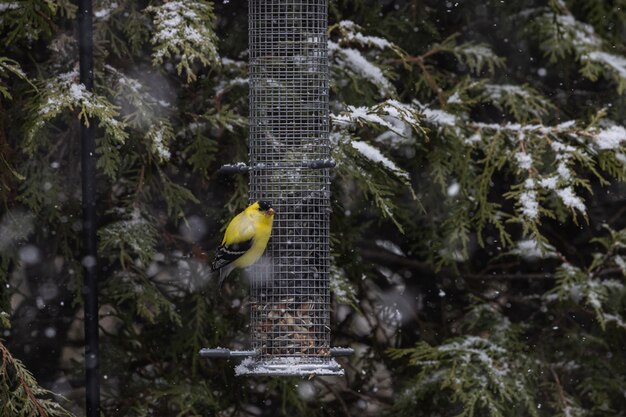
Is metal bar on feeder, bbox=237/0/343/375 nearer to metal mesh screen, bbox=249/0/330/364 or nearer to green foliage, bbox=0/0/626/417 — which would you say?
metal mesh screen, bbox=249/0/330/364

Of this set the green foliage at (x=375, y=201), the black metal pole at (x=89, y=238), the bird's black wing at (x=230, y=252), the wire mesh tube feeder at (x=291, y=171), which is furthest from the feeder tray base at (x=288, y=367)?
the green foliage at (x=375, y=201)

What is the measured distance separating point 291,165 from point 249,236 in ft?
1.29

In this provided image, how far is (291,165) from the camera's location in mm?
4109

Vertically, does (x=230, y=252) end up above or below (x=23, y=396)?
above

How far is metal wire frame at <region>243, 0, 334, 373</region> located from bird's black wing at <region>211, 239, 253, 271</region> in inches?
8.0

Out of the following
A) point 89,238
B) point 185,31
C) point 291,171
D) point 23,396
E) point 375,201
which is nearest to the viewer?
point 89,238

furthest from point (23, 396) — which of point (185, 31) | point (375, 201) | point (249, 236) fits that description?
point (375, 201)

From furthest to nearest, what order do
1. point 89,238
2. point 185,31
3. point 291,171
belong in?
point 291,171 < point 185,31 < point 89,238

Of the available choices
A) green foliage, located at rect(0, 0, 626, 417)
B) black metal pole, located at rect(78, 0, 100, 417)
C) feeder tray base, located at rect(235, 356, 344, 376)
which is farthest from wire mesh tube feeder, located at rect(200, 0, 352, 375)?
black metal pole, located at rect(78, 0, 100, 417)

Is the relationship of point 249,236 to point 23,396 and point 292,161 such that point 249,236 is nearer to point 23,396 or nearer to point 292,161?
point 292,161

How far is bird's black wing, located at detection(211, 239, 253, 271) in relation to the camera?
398 cm

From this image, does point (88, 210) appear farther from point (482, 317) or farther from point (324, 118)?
point (482, 317)

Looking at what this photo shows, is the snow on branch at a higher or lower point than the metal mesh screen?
higher

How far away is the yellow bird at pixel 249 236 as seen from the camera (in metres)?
3.95
